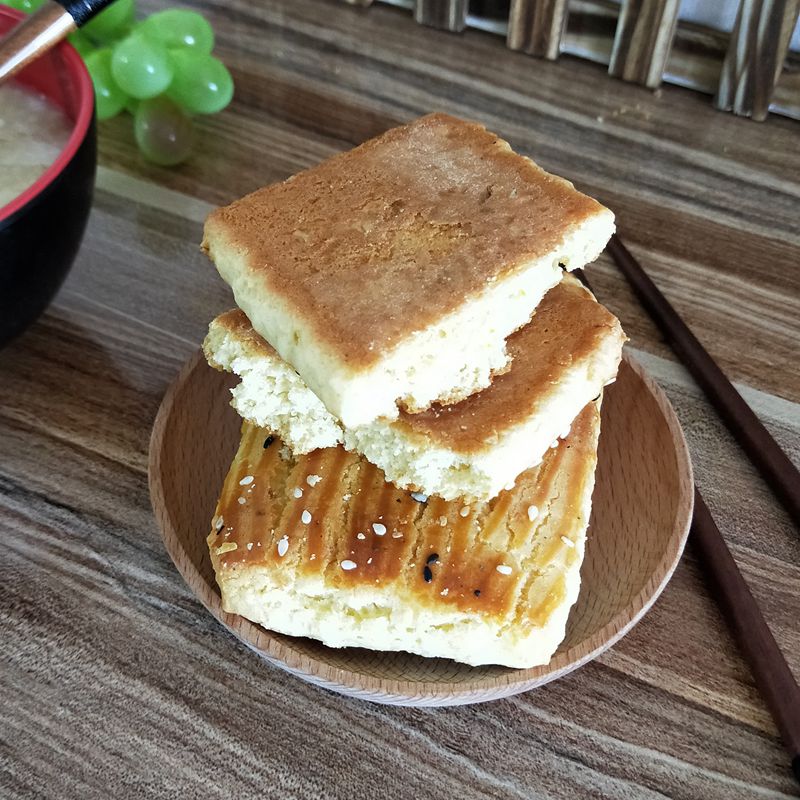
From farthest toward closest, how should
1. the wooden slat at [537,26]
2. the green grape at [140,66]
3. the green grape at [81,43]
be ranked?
the wooden slat at [537,26] → the green grape at [81,43] → the green grape at [140,66]

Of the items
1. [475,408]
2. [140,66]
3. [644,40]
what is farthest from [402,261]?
[644,40]

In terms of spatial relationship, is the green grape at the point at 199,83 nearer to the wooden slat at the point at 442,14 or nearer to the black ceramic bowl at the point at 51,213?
the black ceramic bowl at the point at 51,213

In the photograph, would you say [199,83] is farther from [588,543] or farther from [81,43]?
[588,543]

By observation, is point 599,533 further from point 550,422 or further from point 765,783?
point 765,783

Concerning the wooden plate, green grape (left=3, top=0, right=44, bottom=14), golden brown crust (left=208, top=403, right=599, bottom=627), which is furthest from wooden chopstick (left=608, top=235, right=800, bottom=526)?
green grape (left=3, top=0, right=44, bottom=14)

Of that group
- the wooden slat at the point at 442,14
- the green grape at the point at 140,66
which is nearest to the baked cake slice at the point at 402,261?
the green grape at the point at 140,66

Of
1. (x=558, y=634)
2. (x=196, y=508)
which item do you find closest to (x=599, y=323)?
(x=558, y=634)
